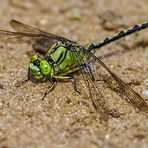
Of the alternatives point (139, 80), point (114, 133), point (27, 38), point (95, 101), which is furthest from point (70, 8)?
point (114, 133)

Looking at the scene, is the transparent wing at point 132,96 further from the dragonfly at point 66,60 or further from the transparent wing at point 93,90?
the transparent wing at point 93,90

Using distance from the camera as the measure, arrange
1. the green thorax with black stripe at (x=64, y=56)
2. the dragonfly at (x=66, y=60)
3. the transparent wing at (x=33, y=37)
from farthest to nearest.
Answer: the transparent wing at (x=33, y=37) → the green thorax with black stripe at (x=64, y=56) → the dragonfly at (x=66, y=60)

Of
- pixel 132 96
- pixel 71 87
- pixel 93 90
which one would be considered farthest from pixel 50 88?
pixel 132 96

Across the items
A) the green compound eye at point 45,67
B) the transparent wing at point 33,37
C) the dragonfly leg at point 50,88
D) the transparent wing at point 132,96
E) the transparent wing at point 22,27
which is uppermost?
the transparent wing at point 22,27

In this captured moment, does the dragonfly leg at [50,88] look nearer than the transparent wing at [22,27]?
Yes

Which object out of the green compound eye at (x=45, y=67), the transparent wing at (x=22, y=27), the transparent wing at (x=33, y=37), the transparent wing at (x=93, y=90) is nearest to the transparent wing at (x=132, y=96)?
the transparent wing at (x=93, y=90)

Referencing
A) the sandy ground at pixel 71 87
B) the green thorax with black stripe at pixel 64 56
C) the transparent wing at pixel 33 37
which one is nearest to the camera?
the sandy ground at pixel 71 87

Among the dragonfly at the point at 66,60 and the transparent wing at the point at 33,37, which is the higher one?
the transparent wing at the point at 33,37
